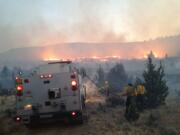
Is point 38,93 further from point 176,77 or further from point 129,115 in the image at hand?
point 176,77

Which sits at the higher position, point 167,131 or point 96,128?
point 96,128

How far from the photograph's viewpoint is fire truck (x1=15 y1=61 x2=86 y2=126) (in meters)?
17.7

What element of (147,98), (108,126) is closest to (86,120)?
(108,126)

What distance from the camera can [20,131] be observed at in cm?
1852

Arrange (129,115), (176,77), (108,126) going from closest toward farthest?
1. (108,126)
2. (129,115)
3. (176,77)

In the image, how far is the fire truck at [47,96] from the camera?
17703mm

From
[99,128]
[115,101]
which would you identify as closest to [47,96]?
[99,128]

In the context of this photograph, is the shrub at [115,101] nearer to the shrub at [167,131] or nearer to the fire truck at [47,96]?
the shrub at [167,131]

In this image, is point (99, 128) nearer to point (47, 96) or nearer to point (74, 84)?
point (74, 84)

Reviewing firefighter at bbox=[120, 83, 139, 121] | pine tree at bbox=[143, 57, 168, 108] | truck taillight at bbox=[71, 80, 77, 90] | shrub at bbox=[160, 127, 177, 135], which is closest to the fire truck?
truck taillight at bbox=[71, 80, 77, 90]

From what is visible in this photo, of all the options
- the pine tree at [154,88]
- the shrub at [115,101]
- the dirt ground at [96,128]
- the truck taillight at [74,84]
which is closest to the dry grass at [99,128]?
the dirt ground at [96,128]

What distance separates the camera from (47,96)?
58.1 ft

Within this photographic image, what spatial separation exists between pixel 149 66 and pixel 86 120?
17.3 meters

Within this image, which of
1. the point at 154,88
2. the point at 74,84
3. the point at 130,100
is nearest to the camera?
the point at 74,84
